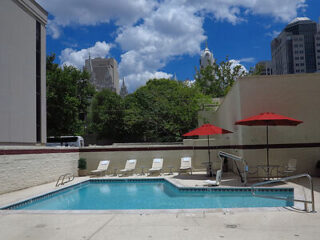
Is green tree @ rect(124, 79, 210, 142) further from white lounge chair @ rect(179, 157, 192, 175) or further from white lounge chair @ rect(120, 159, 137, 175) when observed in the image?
white lounge chair @ rect(120, 159, 137, 175)

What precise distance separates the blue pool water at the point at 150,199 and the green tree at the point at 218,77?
2687cm

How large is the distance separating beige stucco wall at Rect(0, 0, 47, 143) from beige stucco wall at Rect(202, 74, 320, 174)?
10905mm

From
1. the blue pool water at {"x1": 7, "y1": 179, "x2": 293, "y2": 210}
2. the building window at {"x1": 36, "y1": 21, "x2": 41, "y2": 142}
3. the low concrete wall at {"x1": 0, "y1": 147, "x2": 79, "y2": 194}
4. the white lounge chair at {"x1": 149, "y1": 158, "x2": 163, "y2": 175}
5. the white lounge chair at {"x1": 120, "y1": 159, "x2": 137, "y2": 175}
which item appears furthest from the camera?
the building window at {"x1": 36, "y1": 21, "x2": 41, "y2": 142}

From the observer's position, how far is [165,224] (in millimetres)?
5586

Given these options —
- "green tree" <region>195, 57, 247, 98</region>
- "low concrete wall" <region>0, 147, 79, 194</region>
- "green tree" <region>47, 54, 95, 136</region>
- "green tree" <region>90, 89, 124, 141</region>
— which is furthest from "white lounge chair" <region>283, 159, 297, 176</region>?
"green tree" <region>90, 89, 124, 141</region>

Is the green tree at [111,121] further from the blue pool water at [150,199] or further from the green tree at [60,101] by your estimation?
the blue pool water at [150,199]

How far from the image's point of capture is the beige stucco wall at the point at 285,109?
1230 centimetres

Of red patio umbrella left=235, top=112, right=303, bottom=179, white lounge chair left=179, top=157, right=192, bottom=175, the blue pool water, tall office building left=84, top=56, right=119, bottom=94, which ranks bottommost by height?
the blue pool water

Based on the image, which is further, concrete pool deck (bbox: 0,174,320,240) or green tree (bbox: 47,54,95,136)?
green tree (bbox: 47,54,95,136)

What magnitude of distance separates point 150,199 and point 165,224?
175 inches

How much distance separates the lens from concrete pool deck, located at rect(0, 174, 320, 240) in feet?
16.2

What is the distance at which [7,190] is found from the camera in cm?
1038

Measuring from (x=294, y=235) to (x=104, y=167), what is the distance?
38.4ft

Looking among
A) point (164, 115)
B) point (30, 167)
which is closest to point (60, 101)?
point (164, 115)
